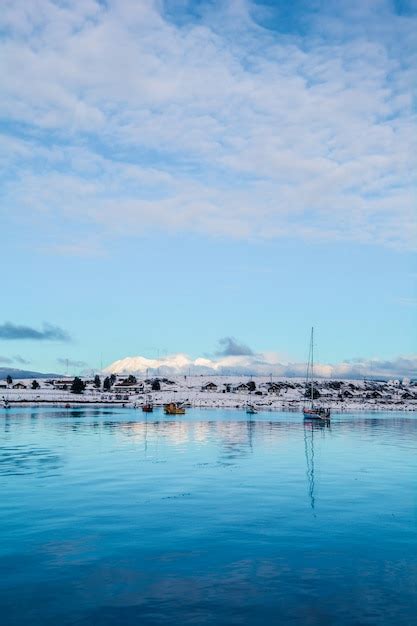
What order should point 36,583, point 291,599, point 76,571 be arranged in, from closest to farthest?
point 291,599
point 36,583
point 76,571

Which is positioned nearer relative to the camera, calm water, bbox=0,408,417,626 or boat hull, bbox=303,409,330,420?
calm water, bbox=0,408,417,626

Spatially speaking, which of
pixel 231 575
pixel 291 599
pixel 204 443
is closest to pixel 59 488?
pixel 231 575

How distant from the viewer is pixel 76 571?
61.8 ft

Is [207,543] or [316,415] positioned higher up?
[207,543]

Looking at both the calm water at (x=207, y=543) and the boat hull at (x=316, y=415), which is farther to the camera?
the boat hull at (x=316, y=415)

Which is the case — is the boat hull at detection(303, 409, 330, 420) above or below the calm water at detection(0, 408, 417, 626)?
below

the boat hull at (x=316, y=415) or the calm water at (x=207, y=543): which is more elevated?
the calm water at (x=207, y=543)

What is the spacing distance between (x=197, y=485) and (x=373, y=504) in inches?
421

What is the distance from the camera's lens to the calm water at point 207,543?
1594 cm

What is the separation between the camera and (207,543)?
22.4 metres

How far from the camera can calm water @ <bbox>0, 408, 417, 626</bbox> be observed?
15938 millimetres

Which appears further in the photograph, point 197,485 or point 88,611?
point 197,485

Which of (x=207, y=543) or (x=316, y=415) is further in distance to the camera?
(x=316, y=415)

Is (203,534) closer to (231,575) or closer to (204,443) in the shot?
(231,575)
